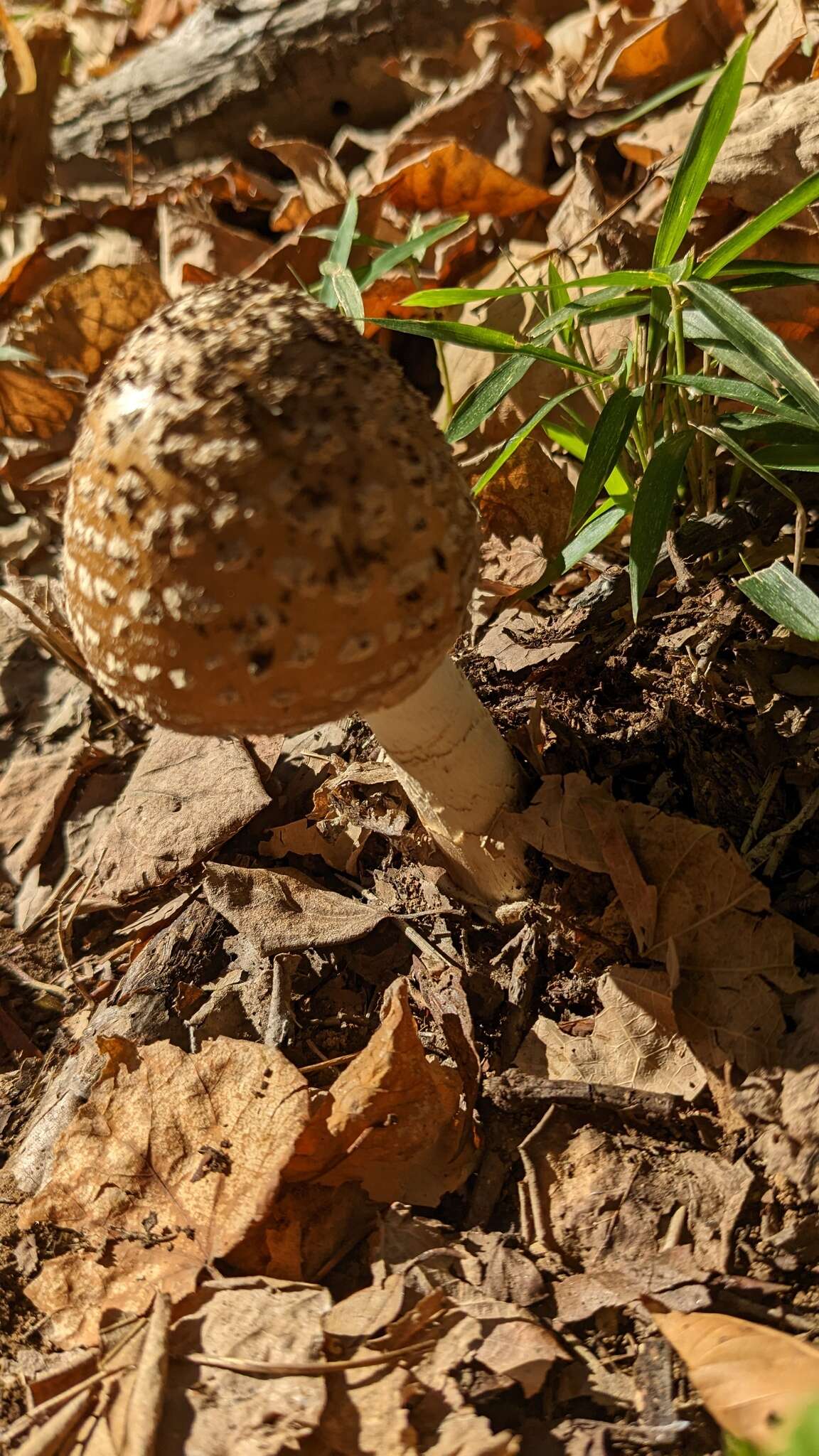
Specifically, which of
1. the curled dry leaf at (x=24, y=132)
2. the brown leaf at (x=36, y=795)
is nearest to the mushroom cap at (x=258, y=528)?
the brown leaf at (x=36, y=795)

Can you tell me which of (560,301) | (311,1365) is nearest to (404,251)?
(560,301)

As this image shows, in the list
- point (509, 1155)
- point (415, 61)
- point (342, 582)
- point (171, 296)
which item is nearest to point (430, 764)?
point (342, 582)

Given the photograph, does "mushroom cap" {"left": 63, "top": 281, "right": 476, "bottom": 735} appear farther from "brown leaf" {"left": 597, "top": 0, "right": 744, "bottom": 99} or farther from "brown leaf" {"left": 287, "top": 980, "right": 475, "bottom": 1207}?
"brown leaf" {"left": 597, "top": 0, "right": 744, "bottom": 99}

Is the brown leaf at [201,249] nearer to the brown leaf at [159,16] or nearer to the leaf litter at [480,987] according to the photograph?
the leaf litter at [480,987]

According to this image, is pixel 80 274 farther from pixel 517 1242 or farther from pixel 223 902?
pixel 517 1242

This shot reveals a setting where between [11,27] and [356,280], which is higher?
[11,27]

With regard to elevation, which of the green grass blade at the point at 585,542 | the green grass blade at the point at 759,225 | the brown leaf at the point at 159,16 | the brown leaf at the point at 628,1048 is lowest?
the brown leaf at the point at 628,1048

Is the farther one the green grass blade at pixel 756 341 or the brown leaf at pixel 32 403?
the brown leaf at pixel 32 403

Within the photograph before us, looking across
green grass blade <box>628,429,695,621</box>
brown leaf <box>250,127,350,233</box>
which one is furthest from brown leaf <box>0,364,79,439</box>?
green grass blade <box>628,429,695,621</box>
